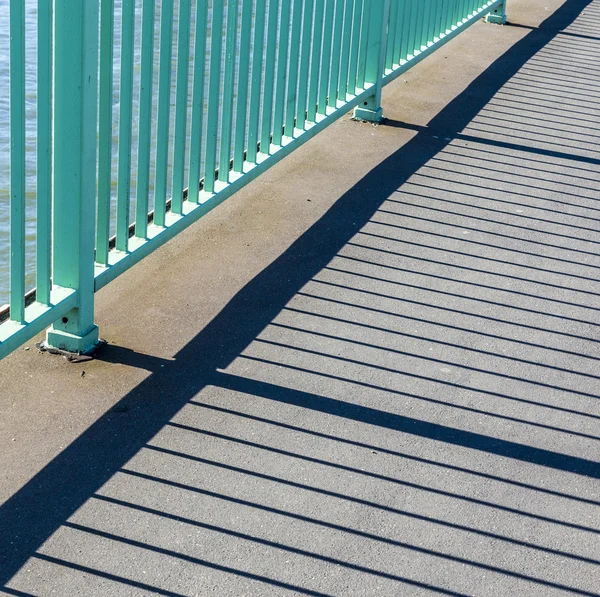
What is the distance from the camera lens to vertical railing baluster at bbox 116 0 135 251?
3.75m

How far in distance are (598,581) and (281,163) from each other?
12.2 feet

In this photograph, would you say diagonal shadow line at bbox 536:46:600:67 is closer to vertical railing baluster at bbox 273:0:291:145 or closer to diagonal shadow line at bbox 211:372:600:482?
vertical railing baluster at bbox 273:0:291:145

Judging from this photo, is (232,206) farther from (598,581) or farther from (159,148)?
(598,581)

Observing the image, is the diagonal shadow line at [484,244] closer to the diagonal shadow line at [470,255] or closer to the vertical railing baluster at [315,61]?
the diagonal shadow line at [470,255]

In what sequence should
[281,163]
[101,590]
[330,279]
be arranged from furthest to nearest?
[281,163], [330,279], [101,590]

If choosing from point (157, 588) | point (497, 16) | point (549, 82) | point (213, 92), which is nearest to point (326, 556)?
point (157, 588)

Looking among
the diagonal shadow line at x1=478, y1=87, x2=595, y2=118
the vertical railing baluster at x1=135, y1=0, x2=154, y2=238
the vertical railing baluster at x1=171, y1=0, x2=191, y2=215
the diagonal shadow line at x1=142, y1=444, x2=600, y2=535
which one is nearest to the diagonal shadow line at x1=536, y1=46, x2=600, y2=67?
the diagonal shadow line at x1=478, y1=87, x2=595, y2=118

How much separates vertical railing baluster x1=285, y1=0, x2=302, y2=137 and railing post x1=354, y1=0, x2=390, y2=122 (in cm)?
114

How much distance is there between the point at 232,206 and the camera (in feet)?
18.2

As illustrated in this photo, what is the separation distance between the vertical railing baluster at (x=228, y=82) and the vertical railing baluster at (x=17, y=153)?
1517 millimetres

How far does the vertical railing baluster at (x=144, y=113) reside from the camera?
3930 mm

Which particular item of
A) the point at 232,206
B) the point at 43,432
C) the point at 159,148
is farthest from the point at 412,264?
the point at 43,432

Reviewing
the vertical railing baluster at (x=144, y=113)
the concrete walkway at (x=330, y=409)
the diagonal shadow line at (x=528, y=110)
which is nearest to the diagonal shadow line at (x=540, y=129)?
the diagonal shadow line at (x=528, y=110)

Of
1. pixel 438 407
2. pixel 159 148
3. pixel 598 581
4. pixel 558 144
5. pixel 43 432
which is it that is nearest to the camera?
pixel 598 581
